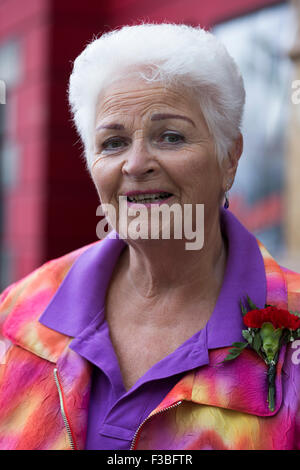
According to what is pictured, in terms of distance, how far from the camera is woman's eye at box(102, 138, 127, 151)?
66.2 inches

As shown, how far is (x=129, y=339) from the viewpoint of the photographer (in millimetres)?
1771

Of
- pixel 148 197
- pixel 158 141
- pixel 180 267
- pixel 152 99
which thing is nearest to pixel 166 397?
pixel 180 267

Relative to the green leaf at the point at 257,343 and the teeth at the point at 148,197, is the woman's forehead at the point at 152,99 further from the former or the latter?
the green leaf at the point at 257,343

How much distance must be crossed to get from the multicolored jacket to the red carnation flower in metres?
0.06

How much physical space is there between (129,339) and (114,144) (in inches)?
23.7

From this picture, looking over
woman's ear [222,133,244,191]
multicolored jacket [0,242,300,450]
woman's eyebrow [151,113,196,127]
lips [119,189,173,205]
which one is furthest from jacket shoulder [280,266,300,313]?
woman's eyebrow [151,113,196,127]

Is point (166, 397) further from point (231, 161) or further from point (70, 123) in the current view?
point (70, 123)

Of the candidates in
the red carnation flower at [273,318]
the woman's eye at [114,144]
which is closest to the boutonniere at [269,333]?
the red carnation flower at [273,318]

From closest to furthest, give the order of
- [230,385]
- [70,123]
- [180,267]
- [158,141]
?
[230,385] → [158,141] → [180,267] → [70,123]

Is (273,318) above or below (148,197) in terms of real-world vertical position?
below

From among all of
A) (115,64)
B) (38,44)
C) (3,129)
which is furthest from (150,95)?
(3,129)

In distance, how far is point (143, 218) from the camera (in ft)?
5.47

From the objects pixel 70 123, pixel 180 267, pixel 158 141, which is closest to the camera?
pixel 158 141

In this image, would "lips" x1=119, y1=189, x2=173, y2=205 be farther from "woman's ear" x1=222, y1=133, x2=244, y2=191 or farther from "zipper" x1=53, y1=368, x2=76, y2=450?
"zipper" x1=53, y1=368, x2=76, y2=450
